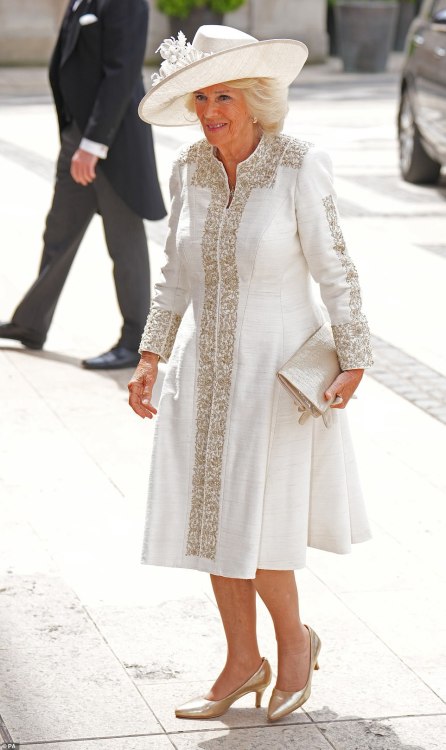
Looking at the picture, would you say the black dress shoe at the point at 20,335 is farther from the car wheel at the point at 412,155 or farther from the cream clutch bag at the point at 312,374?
the car wheel at the point at 412,155

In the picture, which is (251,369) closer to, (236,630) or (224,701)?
(236,630)

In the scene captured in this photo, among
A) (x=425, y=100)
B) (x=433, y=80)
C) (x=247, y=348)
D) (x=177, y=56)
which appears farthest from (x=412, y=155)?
(x=247, y=348)

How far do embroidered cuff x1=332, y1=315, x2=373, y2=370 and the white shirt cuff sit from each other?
358cm

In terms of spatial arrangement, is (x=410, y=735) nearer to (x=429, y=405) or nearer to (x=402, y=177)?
(x=429, y=405)

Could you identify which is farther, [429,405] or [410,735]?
[429,405]

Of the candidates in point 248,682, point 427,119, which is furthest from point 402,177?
point 248,682

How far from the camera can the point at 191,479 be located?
3883mm

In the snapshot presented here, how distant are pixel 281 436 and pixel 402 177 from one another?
34.7ft

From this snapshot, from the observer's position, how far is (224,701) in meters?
3.99

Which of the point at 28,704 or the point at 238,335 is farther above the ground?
the point at 238,335

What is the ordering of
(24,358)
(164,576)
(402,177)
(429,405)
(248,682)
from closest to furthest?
(248,682) → (164,576) → (429,405) → (24,358) → (402,177)

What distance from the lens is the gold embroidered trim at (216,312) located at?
374 cm

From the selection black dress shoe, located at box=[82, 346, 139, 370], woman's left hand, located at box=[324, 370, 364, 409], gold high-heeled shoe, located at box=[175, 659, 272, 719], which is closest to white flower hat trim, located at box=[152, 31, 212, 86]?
woman's left hand, located at box=[324, 370, 364, 409]

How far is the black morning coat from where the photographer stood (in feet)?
23.2
